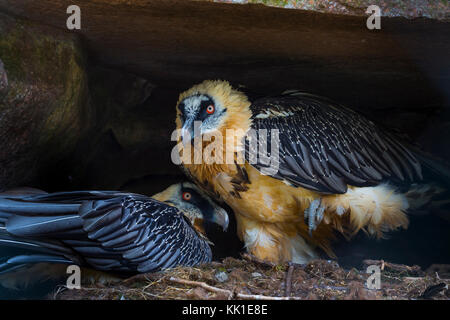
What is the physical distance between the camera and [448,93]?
4.51 m

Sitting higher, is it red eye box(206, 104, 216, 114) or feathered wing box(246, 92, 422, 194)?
red eye box(206, 104, 216, 114)

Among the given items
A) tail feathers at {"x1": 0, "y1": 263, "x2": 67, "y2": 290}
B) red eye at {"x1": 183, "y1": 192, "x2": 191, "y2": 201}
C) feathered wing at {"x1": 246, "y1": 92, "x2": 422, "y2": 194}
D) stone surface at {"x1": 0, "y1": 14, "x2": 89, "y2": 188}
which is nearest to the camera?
stone surface at {"x1": 0, "y1": 14, "x2": 89, "y2": 188}

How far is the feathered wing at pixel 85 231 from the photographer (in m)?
2.96

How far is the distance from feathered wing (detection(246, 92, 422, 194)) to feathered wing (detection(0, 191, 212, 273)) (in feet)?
3.33

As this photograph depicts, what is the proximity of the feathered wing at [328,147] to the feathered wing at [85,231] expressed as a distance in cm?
101

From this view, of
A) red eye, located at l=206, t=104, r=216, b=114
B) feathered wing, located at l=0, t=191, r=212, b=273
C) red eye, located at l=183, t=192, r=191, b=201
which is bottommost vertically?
feathered wing, located at l=0, t=191, r=212, b=273

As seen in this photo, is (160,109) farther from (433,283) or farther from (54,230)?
(433,283)

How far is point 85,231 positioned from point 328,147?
6.49 feet

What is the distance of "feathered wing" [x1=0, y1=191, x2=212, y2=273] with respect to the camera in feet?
9.73

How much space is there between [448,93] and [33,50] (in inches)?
145

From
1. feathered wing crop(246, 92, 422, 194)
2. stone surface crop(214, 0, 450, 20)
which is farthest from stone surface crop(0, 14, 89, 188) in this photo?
stone surface crop(214, 0, 450, 20)

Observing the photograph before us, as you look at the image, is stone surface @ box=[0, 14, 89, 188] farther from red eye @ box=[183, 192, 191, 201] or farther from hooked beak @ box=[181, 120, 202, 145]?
red eye @ box=[183, 192, 191, 201]

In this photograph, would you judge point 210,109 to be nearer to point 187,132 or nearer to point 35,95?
point 187,132

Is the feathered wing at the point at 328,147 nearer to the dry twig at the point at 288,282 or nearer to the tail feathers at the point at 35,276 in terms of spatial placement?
the dry twig at the point at 288,282
